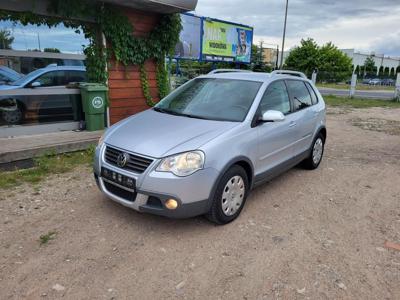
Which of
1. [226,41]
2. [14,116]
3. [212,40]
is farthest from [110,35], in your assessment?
[226,41]

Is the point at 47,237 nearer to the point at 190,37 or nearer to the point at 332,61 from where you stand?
the point at 190,37

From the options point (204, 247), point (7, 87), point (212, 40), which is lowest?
point (204, 247)

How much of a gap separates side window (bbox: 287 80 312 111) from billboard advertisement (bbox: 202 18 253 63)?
9795 mm

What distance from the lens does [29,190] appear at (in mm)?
4648

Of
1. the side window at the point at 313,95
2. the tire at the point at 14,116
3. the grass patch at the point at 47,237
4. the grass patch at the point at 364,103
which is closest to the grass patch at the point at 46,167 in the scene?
the tire at the point at 14,116

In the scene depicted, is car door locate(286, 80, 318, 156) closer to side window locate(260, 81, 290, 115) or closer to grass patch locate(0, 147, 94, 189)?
side window locate(260, 81, 290, 115)

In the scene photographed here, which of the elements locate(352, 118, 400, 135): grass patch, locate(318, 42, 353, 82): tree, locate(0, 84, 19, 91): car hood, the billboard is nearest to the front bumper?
locate(0, 84, 19, 91): car hood

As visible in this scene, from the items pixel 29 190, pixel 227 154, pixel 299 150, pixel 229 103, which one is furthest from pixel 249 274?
pixel 29 190

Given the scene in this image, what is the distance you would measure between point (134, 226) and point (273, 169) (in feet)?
6.42

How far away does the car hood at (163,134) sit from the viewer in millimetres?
3424

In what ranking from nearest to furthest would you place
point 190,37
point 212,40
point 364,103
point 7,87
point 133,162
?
point 133,162 → point 7,87 → point 190,37 → point 212,40 → point 364,103

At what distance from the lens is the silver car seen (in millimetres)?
3350

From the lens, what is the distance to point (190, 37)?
14.4 meters

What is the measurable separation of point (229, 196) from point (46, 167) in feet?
10.7
